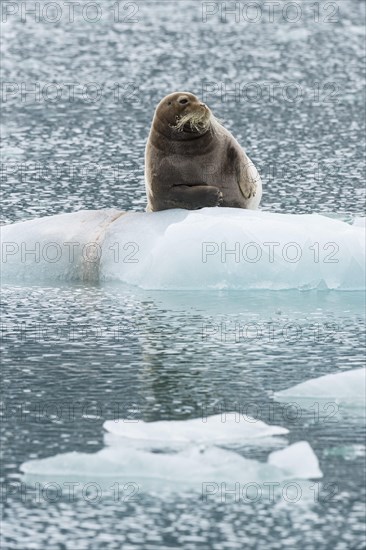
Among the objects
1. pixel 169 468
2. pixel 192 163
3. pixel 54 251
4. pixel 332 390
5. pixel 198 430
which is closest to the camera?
pixel 169 468

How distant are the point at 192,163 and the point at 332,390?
236cm

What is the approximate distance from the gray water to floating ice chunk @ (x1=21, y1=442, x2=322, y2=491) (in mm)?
85

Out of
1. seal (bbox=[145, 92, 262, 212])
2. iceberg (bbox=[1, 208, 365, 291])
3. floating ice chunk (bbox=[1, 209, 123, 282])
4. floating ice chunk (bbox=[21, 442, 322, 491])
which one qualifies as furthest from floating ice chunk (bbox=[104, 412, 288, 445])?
seal (bbox=[145, 92, 262, 212])

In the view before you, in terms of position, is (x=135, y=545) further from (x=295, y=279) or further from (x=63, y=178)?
(x=63, y=178)

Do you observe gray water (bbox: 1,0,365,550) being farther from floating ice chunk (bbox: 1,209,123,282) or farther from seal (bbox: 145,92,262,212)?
seal (bbox: 145,92,262,212)

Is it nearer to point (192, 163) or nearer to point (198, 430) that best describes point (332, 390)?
point (198, 430)

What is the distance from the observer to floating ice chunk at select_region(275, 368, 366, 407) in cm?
584

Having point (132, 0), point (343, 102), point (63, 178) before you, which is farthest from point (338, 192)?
point (132, 0)

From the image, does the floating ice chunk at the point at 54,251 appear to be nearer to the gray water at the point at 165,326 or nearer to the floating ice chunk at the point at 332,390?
the gray water at the point at 165,326

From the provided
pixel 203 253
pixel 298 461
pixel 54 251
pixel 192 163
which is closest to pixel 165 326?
pixel 203 253

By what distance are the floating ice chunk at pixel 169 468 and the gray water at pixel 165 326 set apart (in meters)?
0.08

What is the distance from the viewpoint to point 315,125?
1196 cm

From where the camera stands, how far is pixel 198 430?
17.7ft

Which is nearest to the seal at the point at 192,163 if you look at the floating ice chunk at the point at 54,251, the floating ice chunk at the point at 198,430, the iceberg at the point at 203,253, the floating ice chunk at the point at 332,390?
the iceberg at the point at 203,253
